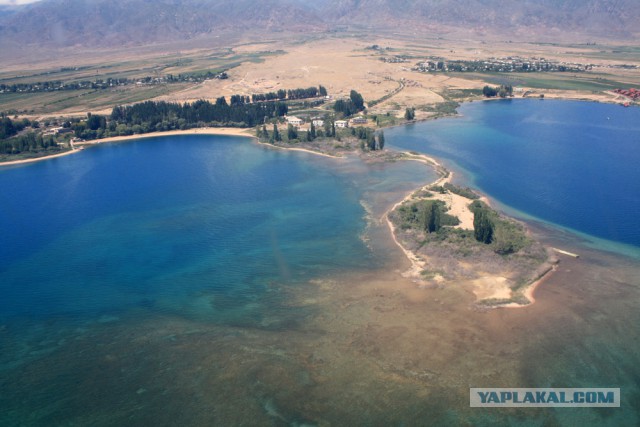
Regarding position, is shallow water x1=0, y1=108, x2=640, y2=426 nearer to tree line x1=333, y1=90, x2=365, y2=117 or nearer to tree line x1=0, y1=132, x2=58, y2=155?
tree line x1=0, y1=132, x2=58, y2=155

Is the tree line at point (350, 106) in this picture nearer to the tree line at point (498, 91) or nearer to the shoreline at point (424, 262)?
the tree line at point (498, 91)

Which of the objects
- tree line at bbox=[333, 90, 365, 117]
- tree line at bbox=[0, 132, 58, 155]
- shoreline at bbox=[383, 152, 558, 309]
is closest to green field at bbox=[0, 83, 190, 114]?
tree line at bbox=[0, 132, 58, 155]

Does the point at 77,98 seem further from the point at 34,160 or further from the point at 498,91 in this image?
the point at 498,91

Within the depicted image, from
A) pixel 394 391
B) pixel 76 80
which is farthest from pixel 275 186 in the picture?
pixel 76 80

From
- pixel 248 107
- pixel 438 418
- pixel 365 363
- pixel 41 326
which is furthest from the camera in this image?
pixel 248 107

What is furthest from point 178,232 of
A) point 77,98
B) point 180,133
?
point 77,98

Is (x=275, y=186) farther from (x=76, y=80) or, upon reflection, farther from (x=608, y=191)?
(x=76, y=80)
